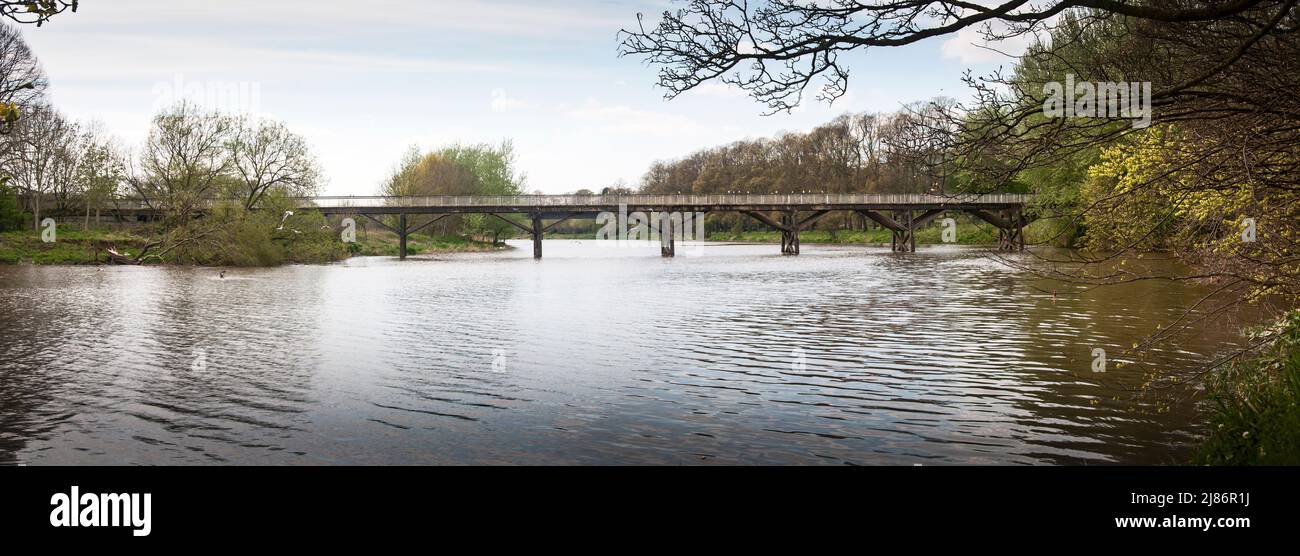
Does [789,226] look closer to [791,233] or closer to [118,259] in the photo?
[791,233]

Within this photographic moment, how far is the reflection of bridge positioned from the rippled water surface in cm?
4075

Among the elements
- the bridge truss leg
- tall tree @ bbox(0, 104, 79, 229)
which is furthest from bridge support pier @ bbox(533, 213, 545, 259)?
tall tree @ bbox(0, 104, 79, 229)

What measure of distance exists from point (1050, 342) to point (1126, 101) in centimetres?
945

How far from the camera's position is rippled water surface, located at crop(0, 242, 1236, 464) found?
9.09m

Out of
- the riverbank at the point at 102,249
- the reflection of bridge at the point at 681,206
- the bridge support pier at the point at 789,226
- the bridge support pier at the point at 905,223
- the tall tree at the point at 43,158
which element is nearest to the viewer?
the riverbank at the point at 102,249

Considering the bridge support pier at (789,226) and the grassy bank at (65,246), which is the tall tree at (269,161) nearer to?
the grassy bank at (65,246)

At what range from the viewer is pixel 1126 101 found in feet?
25.2

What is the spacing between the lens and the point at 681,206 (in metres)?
67.9

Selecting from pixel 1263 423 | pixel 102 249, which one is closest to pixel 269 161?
pixel 102 249

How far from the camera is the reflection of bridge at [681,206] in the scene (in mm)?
67625

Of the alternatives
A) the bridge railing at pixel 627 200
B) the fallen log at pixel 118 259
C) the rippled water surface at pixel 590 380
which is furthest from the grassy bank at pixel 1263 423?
the bridge railing at pixel 627 200

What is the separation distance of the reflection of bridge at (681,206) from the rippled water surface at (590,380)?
4075 cm
